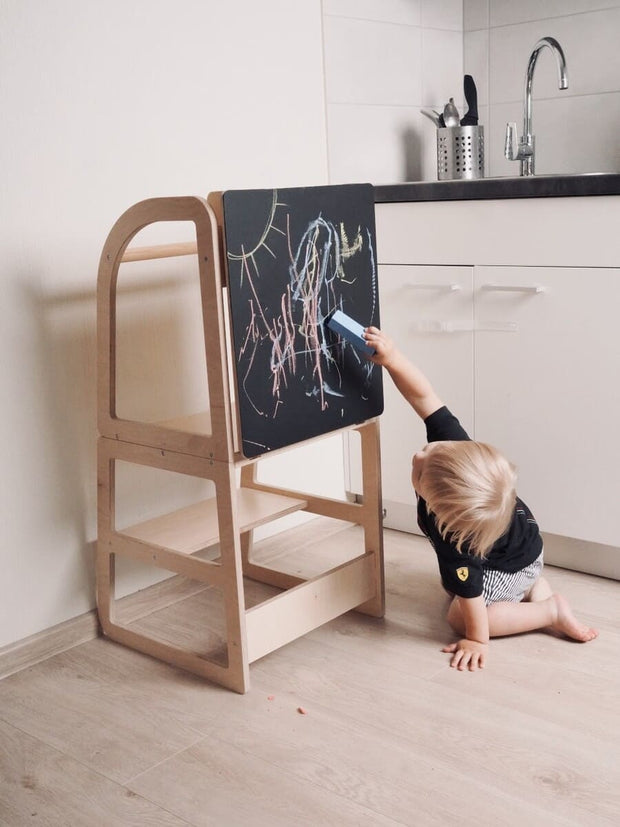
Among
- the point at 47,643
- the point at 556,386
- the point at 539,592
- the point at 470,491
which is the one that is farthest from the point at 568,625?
the point at 47,643

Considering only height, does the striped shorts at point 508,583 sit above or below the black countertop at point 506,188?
below

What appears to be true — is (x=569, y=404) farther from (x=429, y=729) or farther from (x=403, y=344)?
(x=429, y=729)

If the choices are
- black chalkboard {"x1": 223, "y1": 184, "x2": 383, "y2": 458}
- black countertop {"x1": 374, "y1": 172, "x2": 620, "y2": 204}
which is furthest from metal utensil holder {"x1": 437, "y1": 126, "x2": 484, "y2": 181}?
black chalkboard {"x1": 223, "y1": 184, "x2": 383, "y2": 458}

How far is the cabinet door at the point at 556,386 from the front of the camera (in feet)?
6.77

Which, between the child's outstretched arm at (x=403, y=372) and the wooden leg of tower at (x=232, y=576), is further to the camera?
the child's outstretched arm at (x=403, y=372)

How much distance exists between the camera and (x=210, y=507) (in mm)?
2145

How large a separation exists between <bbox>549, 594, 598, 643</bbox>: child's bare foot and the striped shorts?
0.21 ft

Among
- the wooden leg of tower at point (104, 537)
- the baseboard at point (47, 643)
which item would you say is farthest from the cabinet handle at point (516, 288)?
the baseboard at point (47, 643)

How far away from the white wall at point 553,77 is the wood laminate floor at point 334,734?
1.29m

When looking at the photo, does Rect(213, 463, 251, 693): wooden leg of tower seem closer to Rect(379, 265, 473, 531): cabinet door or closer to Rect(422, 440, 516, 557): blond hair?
Rect(422, 440, 516, 557): blond hair

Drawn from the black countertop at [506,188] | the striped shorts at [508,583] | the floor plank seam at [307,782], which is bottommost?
the floor plank seam at [307,782]

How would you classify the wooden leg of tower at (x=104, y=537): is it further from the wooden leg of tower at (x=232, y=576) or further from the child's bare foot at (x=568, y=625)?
the child's bare foot at (x=568, y=625)

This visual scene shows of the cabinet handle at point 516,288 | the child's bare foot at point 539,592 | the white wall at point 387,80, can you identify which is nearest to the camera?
the child's bare foot at point 539,592

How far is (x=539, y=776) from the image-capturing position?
1484 millimetres
